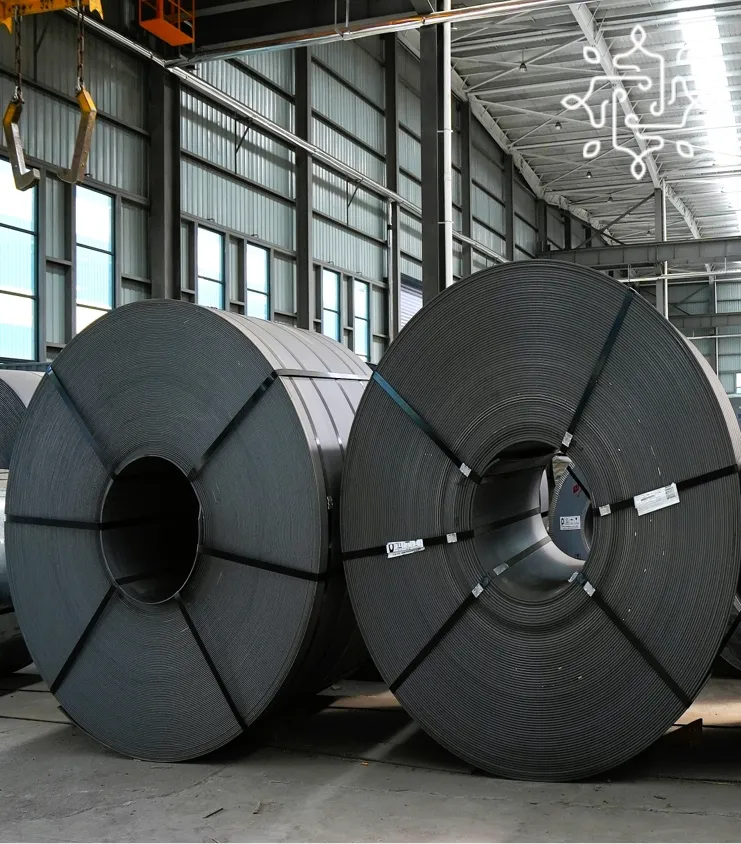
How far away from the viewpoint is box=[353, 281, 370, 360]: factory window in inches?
693

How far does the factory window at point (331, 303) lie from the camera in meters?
16.5

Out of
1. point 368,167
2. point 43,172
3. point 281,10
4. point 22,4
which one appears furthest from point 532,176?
point 22,4

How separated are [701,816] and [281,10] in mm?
10623

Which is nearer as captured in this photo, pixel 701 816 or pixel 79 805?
pixel 701 816

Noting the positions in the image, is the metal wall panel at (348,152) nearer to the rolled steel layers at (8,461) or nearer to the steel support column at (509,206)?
the steel support column at (509,206)

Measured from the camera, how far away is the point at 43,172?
36.1 ft

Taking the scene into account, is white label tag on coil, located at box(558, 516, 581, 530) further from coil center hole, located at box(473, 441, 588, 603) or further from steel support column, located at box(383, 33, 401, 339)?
steel support column, located at box(383, 33, 401, 339)

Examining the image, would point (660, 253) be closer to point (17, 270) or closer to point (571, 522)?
point (17, 270)

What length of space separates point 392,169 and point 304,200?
126 inches

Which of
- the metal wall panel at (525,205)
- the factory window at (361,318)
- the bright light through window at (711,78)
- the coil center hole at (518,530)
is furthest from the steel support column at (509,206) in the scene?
the coil center hole at (518,530)

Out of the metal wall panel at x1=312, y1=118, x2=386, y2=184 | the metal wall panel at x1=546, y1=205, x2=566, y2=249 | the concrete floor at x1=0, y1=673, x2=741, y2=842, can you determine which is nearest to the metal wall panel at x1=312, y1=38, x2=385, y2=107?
the metal wall panel at x1=312, y1=118, x2=386, y2=184

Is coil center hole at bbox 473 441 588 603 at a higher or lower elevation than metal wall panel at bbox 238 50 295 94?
lower

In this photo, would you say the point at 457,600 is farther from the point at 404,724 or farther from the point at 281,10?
the point at 281,10

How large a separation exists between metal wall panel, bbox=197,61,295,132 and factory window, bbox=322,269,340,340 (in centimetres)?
251
